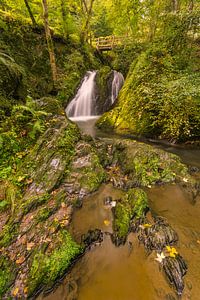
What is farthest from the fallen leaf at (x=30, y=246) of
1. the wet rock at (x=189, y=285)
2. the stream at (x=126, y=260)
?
the wet rock at (x=189, y=285)

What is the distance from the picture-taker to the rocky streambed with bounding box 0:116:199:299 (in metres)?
2.36

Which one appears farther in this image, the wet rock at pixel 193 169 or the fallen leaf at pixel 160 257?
the wet rock at pixel 193 169

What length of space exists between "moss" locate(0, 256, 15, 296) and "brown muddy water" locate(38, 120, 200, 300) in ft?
1.28

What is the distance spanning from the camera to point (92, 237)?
2920 millimetres

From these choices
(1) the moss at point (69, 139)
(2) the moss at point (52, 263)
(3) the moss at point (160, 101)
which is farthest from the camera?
(3) the moss at point (160, 101)

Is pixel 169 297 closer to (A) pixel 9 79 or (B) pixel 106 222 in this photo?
(B) pixel 106 222

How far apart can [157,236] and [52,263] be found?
1.43 metres

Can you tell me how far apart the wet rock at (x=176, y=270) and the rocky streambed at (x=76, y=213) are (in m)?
0.01

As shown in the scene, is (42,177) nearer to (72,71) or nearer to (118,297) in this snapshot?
(118,297)

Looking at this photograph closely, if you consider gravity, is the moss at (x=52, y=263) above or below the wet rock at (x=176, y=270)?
above

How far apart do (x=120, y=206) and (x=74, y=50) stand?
13.8 metres

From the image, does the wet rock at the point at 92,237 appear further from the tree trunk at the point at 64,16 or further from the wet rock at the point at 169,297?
the tree trunk at the point at 64,16

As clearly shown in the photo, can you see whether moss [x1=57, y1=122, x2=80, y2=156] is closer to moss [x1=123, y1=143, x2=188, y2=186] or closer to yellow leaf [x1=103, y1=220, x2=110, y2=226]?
moss [x1=123, y1=143, x2=188, y2=186]

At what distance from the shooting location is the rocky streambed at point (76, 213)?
2.36 meters
